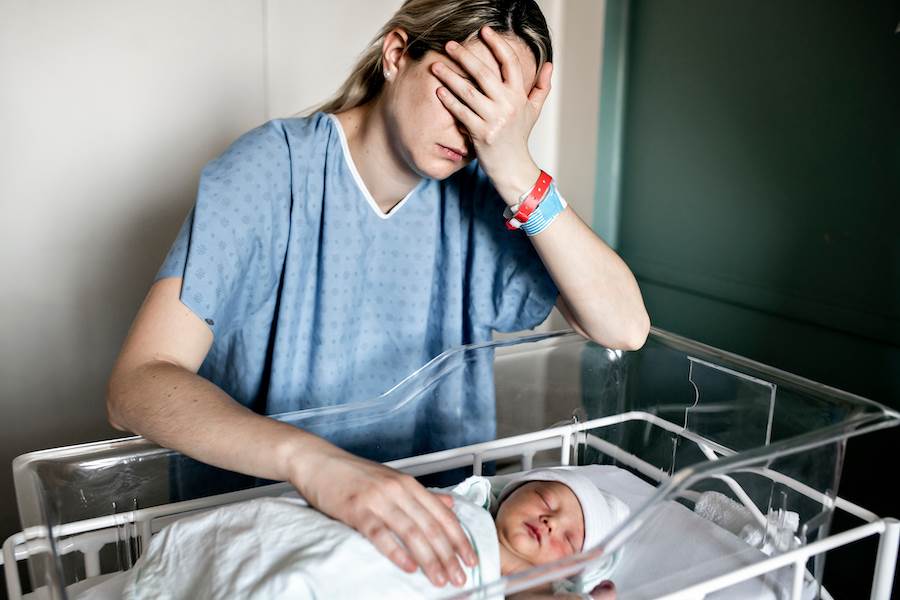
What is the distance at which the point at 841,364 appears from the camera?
139 cm

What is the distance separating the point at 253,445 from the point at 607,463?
56 cm

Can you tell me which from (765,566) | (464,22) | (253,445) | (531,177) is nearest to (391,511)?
(253,445)

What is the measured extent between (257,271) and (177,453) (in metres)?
0.26

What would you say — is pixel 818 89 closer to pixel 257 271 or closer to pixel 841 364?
pixel 841 364

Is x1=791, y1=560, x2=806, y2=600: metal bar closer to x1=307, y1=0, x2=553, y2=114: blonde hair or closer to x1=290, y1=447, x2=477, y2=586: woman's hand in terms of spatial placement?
x1=290, y1=447, x2=477, y2=586: woman's hand

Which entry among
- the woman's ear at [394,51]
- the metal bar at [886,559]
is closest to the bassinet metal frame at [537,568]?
the metal bar at [886,559]

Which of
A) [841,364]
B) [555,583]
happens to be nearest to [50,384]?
[555,583]

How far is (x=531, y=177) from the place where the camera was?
0.97 meters

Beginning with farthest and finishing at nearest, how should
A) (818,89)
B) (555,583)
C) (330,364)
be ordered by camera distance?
(818,89)
(330,364)
(555,583)

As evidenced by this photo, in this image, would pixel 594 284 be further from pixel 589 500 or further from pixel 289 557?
pixel 289 557

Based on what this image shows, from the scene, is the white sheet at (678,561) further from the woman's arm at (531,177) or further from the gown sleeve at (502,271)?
the gown sleeve at (502,271)

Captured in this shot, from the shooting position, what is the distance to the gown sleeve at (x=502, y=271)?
44.3 inches

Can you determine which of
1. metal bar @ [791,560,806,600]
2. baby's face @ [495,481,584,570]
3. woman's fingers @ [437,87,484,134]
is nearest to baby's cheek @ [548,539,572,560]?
baby's face @ [495,481,584,570]

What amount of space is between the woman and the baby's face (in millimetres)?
165
